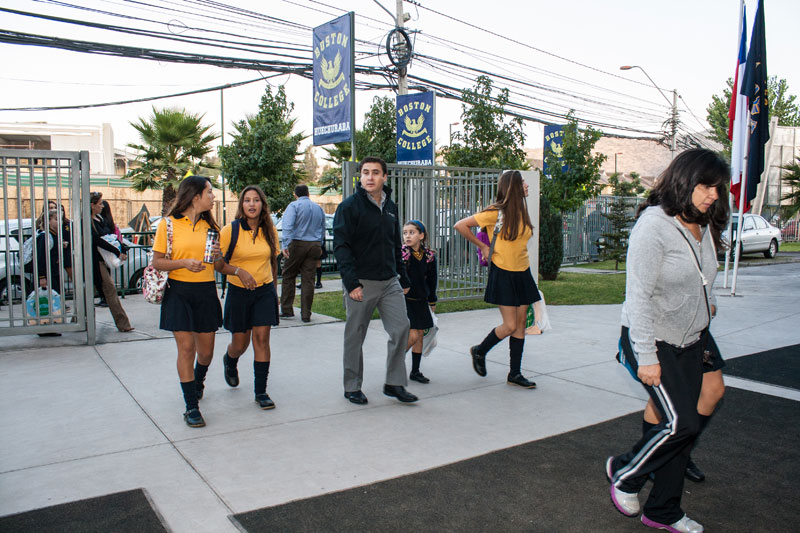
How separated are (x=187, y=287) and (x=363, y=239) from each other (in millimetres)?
1388

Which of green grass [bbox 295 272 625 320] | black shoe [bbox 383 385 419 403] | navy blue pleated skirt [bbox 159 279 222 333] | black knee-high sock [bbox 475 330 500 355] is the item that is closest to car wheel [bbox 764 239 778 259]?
green grass [bbox 295 272 625 320]

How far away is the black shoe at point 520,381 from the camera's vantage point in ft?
18.5

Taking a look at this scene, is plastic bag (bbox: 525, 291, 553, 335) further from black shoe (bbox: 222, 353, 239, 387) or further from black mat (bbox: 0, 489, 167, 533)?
black mat (bbox: 0, 489, 167, 533)

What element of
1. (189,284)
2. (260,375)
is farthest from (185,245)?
(260,375)

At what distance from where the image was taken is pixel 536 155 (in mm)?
80375

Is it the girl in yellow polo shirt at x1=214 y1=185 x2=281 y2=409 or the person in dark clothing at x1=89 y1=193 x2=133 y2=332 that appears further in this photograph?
the person in dark clothing at x1=89 y1=193 x2=133 y2=332

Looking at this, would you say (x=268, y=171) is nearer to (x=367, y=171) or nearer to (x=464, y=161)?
(x=464, y=161)

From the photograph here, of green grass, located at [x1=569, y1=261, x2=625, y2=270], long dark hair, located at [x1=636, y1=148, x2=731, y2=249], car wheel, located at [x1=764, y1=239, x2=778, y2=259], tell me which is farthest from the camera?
car wheel, located at [x1=764, y1=239, x2=778, y2=259]

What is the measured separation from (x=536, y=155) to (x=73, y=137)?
52771 millimetres

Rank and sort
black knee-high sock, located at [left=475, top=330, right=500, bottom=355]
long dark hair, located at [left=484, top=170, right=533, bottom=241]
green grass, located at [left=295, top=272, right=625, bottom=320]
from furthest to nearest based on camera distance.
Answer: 1. green grass, located at [left=295, top=272, right=625, bottom=320]
2. black knee-high sock, located at [left=475, top=330, right=500, bottom=355]
3. long dark hair, located at [left=484, top=170, right=533, bottom=241]

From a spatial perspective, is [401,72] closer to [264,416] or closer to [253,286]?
[253,286]

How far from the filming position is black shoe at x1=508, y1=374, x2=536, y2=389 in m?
5.63

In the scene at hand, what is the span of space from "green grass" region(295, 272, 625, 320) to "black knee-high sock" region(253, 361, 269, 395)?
13.7 feet

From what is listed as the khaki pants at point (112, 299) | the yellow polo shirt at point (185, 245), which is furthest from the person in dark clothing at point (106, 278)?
the yellow polo shirt at point (185, 245)
